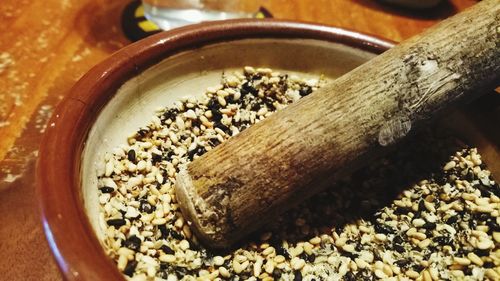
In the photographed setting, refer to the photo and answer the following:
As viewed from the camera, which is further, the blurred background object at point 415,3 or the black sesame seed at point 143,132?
the blurred background object at point 415,3

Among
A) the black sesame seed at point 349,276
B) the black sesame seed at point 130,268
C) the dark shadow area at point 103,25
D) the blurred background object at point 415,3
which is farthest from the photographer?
the blurred background object at point 415,3

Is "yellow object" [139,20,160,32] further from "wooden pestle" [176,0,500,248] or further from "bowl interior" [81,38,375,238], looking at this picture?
"wooden pestle" [176,0,500,248]

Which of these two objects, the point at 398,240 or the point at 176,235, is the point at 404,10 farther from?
the point at 176,235

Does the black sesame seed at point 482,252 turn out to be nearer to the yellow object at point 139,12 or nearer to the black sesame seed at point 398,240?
the black sesame seed at point 398,240

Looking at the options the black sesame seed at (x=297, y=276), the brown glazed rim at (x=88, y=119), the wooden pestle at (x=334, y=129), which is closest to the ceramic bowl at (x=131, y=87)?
the brown glazed rim at (x=88, y=119)

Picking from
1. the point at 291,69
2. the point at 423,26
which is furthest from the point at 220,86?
the point at 423,26

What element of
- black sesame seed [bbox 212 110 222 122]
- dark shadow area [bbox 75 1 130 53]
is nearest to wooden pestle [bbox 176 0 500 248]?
black sesame seed [bbox 212 110 222 122]

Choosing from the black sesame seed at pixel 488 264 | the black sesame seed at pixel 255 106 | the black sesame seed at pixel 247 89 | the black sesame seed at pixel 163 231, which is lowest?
the black sesame seed at pixel 163 231
